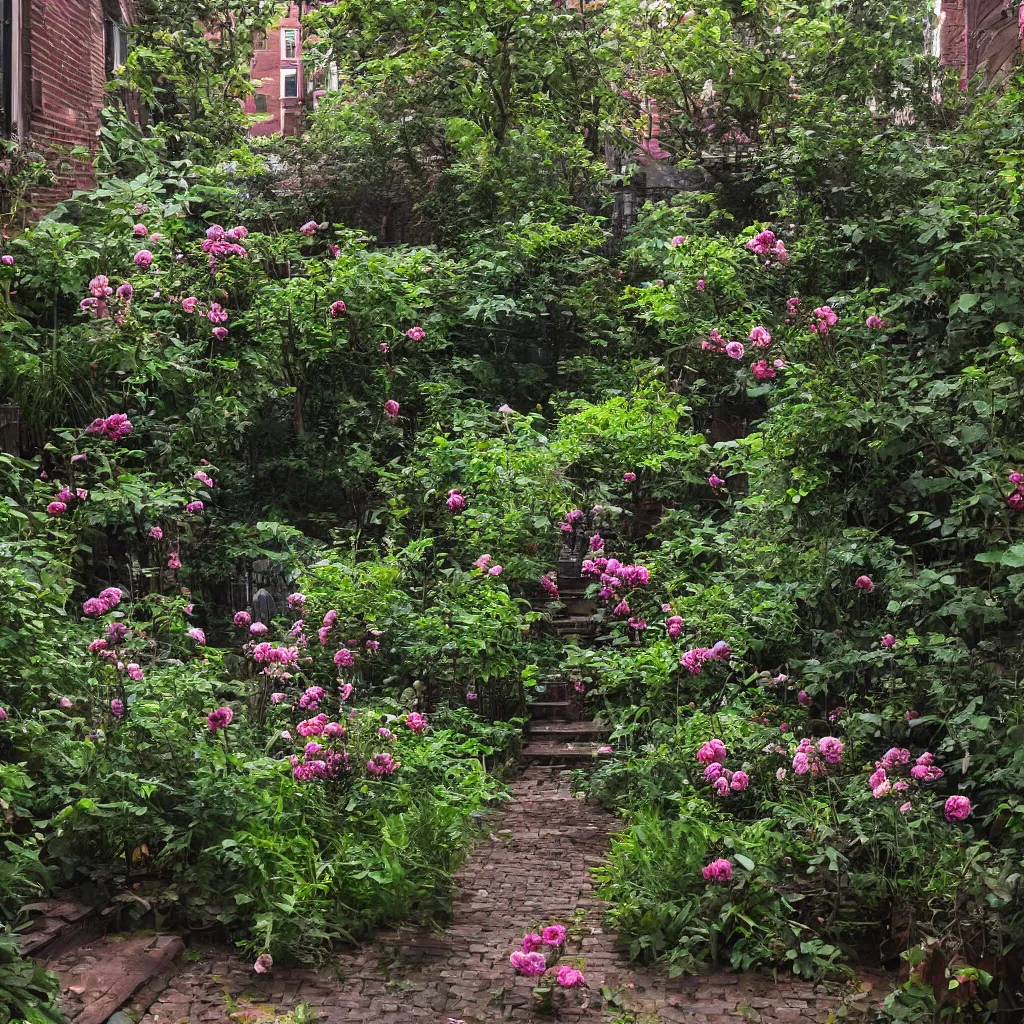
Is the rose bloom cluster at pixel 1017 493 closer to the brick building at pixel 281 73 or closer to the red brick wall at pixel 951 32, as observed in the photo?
the red brick wall at pixel 951 32

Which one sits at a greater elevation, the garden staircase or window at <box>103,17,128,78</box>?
window at <box>103,17,128,78</box>

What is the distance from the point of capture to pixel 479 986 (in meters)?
4.06

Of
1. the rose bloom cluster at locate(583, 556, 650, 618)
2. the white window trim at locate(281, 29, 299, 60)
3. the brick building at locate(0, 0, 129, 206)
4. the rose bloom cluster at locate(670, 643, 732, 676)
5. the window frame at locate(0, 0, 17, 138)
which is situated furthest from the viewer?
the white window trim at locate(281, 29, 299, 60)

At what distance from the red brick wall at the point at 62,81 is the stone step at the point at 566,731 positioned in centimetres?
595

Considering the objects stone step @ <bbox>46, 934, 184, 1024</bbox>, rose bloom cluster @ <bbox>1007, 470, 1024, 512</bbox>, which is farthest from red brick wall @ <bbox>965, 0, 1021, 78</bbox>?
stone step @ <bbox>46, 934, 184, 1024</bbox>

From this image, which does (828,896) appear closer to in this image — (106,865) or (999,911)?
(999,911)

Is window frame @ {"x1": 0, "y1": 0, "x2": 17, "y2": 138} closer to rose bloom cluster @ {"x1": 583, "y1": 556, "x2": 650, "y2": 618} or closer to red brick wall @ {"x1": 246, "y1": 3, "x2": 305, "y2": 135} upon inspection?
rose bloom cluster @ {"x1": 583, "y1": 556, "x2": 650, "y2": 618}

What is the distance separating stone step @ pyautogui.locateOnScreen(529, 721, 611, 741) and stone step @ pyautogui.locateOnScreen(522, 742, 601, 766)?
0.23ft

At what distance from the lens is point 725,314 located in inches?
354

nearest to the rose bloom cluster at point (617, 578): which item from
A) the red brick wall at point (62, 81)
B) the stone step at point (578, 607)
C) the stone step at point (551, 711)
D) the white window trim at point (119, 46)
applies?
the stone step at point (551, 711)

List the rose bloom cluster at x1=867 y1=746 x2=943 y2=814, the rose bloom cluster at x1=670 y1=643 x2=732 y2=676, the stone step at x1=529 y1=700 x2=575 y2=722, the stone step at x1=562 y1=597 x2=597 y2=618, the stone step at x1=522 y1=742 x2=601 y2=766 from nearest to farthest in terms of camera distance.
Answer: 1. the rose bloom cluster at x1=867 y1=746 x2=943 y2=814
2. the rose bloom cluster at x1=670 y1=643 x2=732 y2=676
3. the stone step at x1=522 y1=742 x2=601 y2=766
4. the stone step at x1=529 y1=700 x2=575 y2=722
5. the stone step at x1=562 y1=597 x2=597 y2=618

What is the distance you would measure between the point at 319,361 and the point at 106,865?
5.04 meters

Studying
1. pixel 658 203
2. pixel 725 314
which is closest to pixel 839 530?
pixel 725 314

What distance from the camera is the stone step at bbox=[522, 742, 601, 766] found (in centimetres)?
659
